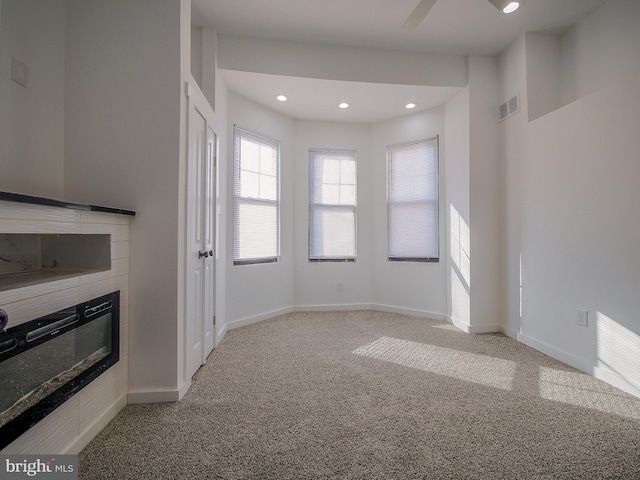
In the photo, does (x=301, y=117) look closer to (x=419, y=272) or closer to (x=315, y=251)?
(x=315, y=251)

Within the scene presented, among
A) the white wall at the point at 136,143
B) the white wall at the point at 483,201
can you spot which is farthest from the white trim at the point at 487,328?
the white wall at the point at 136,143

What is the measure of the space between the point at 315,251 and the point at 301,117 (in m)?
1.82

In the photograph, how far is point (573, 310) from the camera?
2.52 metres

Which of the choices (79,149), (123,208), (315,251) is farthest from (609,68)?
(79,149)

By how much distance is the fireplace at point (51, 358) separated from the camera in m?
1.09

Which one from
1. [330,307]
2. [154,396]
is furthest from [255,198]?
[154,396]

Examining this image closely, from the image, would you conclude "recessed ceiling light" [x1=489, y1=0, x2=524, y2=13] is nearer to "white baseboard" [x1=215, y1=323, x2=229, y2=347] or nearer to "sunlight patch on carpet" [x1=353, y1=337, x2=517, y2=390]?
"sunlight patch on carpet" [x1=353, y1=337, x2=517, y2=390]

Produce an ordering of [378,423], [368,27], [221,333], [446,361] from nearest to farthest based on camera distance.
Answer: [378,423]
[446,361]
[368,27]
[221,333]

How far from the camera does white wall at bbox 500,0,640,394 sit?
6.91ft

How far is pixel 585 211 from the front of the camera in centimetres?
240

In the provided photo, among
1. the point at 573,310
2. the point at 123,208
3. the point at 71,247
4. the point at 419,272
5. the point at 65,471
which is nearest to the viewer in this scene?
the point at 65,471

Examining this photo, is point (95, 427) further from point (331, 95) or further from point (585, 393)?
point (331, 95)

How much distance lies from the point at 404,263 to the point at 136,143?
10.9 feet

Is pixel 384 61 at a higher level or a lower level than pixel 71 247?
higher
